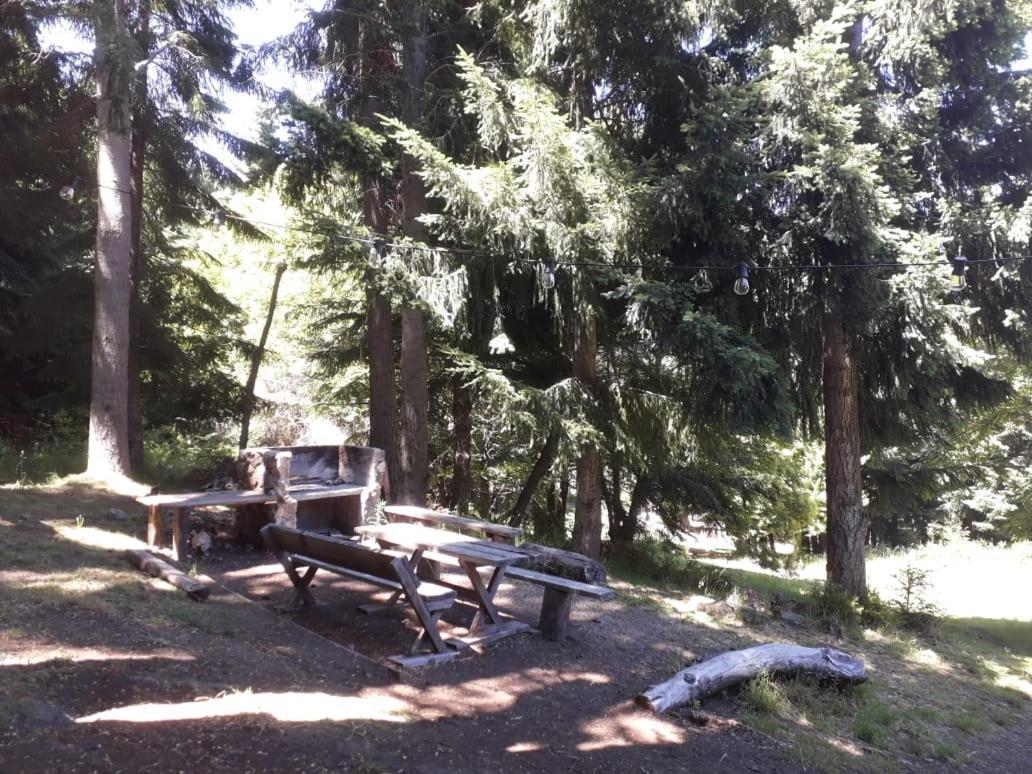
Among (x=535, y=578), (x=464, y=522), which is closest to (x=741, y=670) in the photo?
(x=535, y=578)

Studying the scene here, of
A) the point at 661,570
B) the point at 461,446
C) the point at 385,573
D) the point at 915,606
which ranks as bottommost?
the point at 915,606

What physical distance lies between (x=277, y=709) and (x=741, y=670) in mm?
3818

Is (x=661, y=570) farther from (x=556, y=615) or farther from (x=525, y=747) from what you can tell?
(x=525, y=747)

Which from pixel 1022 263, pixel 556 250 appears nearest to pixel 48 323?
pixel 556 250

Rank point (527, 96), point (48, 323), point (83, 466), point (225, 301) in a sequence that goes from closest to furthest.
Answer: point (527, 96)
point (83, 466)
point (48, 323)
point (225, 301)

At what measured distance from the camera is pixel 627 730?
5078mm

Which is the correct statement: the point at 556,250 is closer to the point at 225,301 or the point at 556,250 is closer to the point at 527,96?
the point at 527,96

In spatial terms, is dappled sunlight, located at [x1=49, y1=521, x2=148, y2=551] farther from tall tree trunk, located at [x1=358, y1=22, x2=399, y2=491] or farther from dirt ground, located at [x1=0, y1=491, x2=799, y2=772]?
tall tree trunk, located at [x1=358, y1=22, x2=399, y2=491]

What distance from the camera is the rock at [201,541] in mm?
8578

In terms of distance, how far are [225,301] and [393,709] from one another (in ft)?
38.9

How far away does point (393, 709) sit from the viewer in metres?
4.84

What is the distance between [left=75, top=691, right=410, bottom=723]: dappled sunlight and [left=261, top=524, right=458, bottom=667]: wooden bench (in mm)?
640

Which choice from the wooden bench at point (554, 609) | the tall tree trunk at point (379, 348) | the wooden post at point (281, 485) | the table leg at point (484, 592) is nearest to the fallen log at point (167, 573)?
the wooden post at point (281, 485)

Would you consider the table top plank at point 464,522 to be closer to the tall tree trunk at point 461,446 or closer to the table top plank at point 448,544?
the table top plank at point 448,544
